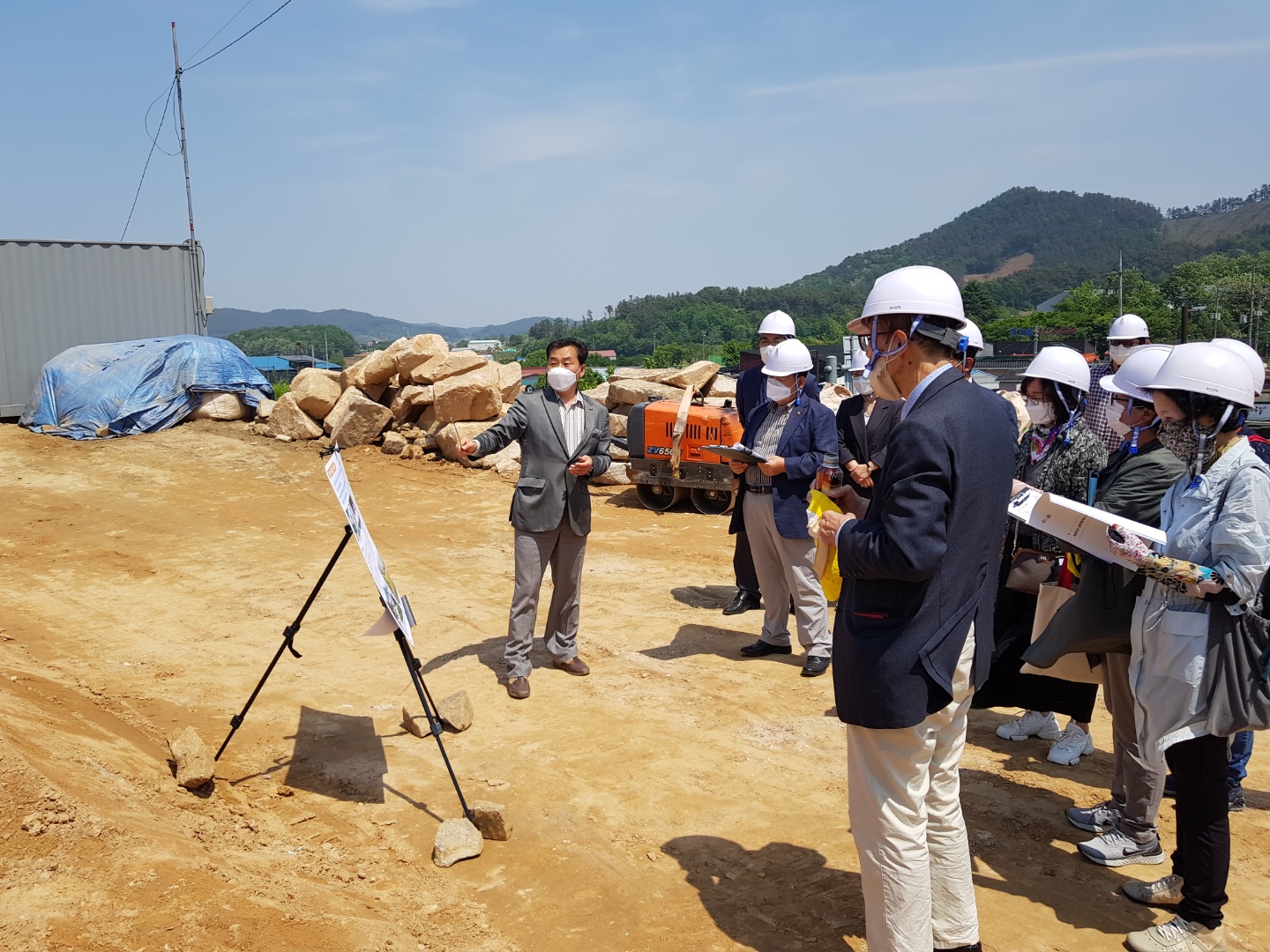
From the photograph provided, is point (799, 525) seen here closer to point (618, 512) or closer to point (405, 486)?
point (618, 512)

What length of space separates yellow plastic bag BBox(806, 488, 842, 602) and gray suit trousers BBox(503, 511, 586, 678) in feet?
9.86

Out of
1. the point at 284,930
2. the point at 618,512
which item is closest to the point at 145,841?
the point at 284,930

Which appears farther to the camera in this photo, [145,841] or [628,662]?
[628,662]

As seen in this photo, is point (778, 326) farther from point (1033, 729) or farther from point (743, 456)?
point (1033, 729)

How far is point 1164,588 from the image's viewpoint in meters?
3.40

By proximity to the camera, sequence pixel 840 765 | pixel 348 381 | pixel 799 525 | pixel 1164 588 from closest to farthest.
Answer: pixel 1164 588, pixel 840 765, pixel 799 525, pixel 348 381

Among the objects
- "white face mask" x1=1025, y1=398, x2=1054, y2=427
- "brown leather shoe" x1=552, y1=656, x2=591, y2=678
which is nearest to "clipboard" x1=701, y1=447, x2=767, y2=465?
→ "brown leather shoe" x1=552, y1=656, x2=591, y2=678

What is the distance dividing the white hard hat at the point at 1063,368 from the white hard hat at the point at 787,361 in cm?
192

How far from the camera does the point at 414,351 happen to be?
15.1 m

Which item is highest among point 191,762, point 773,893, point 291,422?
point 291,422

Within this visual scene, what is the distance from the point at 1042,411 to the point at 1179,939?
239cm

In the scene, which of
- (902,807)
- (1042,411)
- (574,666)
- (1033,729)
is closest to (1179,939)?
(902,807)

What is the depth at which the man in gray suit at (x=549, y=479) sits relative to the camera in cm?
600

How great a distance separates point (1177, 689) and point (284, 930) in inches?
121
